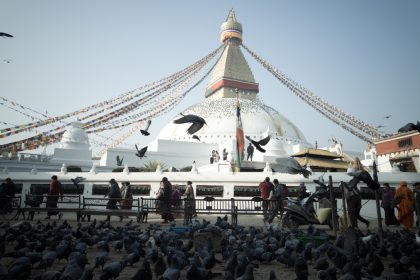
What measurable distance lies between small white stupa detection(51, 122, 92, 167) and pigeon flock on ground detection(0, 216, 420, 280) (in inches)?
815

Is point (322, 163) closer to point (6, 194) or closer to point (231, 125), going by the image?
Result: point (6, 194)

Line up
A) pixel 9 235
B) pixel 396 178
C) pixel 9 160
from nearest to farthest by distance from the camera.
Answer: pixel 9 235 → pixel 396 178 → pixel 9 160

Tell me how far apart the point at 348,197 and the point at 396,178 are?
9820 millimetres

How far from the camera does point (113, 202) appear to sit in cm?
1195

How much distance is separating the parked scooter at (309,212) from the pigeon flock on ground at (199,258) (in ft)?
3.92

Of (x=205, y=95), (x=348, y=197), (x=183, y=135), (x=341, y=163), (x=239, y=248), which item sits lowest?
(x=239, y=248)

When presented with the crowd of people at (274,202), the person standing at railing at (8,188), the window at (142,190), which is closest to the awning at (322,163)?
the crowd of people at (274,202)

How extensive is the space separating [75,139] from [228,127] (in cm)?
1845

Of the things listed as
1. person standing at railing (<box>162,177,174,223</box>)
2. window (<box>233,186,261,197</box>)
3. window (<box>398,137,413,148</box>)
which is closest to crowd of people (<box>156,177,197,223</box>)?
person standing at railing (<box>162,177,174,223</box>)

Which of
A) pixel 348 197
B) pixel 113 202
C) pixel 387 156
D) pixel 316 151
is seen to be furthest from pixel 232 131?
pixel 348 197

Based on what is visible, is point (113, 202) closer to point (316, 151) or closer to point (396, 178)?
point (316, 151)

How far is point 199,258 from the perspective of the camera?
4.46 metres

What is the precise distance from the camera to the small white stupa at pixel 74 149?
26719 mm

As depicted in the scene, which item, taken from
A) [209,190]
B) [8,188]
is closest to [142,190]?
[209,190]
